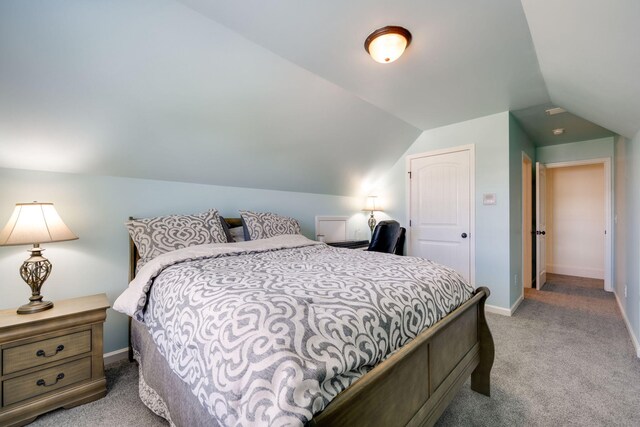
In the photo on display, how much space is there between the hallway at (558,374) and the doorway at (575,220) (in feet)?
6.08

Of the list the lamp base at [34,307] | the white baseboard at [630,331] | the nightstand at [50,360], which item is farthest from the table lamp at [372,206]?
the lamp base at [34,307]

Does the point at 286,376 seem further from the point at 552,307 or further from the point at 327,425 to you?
the point at 552,307

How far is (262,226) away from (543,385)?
2425mm

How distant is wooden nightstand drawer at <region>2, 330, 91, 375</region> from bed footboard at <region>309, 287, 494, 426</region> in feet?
5.83

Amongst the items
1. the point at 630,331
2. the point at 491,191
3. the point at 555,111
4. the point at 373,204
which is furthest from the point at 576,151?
the point at 373,204

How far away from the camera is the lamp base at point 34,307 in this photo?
1585 millimetres

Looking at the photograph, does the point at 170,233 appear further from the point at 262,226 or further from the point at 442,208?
the point at 442,208

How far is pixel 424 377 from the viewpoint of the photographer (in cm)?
114

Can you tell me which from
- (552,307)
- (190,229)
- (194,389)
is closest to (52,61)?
(190,229)

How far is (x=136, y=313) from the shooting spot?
155 centimetres

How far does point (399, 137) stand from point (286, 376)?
3.47 meters

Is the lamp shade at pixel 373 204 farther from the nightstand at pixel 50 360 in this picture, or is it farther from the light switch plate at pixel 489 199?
the nightstand at pixel 50 360

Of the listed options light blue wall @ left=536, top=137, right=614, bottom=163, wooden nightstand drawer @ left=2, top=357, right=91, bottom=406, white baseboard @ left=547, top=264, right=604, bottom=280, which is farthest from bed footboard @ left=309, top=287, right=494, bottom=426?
white baseboard @ left=547, top=264, right=604, bottom=280

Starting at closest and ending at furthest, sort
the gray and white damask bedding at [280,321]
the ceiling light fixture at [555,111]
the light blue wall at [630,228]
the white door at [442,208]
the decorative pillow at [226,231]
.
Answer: the gray and white damask bedding at [280,321], the light blue wall at [630,228], the decorative pillow at [226,231], the ceiling light fixture at [555,111], the white door at [442,208]
